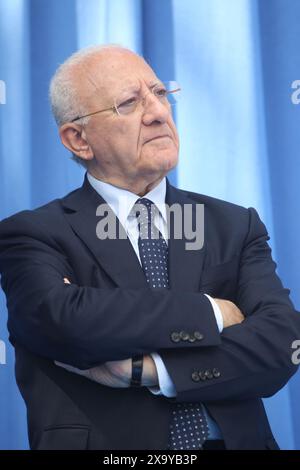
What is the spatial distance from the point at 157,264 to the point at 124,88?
1.35ft

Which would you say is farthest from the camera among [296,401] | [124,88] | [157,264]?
[296,401]

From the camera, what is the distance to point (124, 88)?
1.61 meters

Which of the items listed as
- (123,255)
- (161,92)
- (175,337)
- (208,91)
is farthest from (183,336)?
(208,91)

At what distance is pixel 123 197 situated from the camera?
1.60 metres

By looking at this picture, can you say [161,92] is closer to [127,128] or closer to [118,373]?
[127,128]

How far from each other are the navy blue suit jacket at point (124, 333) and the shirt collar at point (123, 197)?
0.08 metres

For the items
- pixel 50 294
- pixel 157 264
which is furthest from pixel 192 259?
pixel 50 294

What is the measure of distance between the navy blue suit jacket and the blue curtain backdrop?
540mm

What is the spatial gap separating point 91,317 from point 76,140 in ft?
1.86

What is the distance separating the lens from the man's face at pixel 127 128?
1.58m

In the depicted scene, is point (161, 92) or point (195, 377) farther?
point (161, 92)

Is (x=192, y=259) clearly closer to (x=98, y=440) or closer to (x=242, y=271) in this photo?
(x=242, y=271)

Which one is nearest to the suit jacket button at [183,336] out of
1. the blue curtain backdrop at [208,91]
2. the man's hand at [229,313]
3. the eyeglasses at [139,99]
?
the man's hand at [229,313]

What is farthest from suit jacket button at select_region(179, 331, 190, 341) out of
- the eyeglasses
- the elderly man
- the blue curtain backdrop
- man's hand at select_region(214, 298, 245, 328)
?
the blue curtain backdrop
